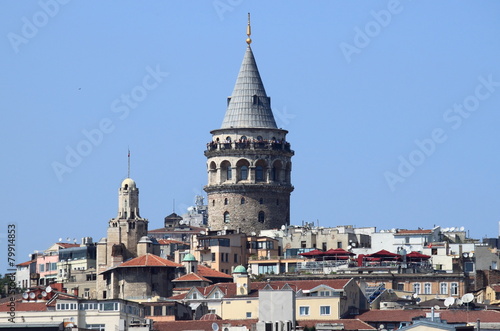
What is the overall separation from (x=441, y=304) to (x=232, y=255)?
3253 cm

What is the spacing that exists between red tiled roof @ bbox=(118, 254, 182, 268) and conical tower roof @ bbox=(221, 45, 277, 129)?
1909 cm

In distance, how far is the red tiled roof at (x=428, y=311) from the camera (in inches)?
4688

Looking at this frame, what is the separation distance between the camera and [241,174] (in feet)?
560

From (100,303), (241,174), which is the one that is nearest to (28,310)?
(100,303)

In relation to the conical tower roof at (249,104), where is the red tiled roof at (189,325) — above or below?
below

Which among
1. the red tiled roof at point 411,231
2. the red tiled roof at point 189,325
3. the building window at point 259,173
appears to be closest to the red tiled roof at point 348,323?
the red tiled roof at point 189,325

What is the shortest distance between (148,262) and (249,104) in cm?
2284

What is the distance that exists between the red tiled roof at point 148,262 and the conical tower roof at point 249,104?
62.6 feet

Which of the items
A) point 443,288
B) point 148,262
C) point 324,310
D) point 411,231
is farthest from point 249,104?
point 324,310

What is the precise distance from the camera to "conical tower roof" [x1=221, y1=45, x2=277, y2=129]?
17162cm

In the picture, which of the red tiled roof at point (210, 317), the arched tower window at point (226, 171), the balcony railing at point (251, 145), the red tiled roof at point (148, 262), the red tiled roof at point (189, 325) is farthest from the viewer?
the arched tower window at point (226, 171)

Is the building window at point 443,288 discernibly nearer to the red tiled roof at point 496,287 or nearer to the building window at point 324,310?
the red tiled roof at point 496,287

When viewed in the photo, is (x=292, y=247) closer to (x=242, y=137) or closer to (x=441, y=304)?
(x=242, y=137)

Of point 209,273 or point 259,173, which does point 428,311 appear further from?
point 259,173
